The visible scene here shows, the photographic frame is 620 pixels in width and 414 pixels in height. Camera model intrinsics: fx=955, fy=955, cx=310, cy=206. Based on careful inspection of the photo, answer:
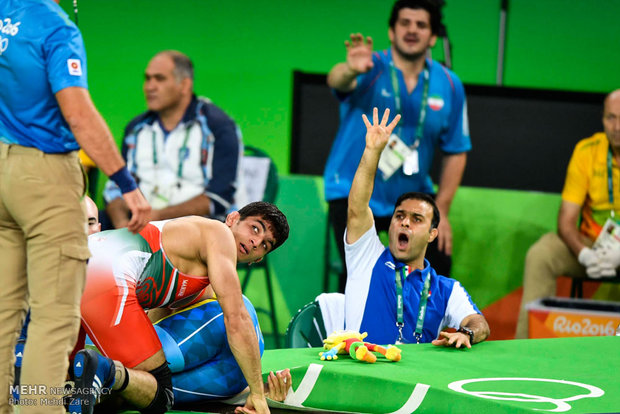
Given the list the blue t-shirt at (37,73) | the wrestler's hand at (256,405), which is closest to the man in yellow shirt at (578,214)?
the wrestler's hand at (256,405)

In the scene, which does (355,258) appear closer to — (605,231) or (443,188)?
(443,188)

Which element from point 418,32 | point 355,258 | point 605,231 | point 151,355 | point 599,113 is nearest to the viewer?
point 151,355

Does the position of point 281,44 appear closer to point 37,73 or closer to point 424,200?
point 424,200

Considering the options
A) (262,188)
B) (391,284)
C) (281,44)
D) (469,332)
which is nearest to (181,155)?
(262,188)

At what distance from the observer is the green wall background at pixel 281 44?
6.97 m

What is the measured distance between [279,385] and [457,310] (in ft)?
3.53

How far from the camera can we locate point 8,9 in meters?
2.70

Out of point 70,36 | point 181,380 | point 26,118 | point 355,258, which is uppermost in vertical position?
point 70,36

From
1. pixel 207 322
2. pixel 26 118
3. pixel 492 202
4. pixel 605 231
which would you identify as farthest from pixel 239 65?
pixel 26 118

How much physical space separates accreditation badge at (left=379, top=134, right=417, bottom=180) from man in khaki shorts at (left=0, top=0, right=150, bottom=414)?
226 cm

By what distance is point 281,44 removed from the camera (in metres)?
7.08

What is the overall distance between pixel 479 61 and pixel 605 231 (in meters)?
2.25

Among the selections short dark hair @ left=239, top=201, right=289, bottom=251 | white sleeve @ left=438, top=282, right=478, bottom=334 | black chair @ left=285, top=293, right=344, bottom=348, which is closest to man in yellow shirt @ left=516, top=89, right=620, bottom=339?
white sleeve @ left=438, top=282, right=478, bottom=334

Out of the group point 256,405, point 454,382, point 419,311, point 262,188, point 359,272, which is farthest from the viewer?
point 262,188
